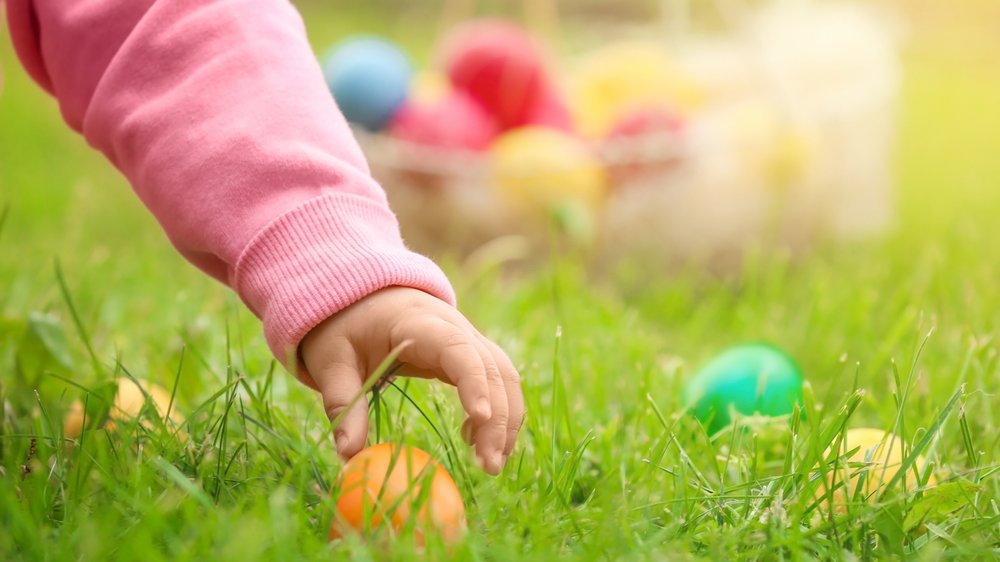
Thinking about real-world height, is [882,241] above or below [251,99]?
below

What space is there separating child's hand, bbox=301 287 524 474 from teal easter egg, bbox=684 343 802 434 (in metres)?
0.39

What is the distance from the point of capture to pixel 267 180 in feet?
2.71

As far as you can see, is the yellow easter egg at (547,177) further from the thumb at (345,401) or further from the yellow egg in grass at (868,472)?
the thumb at (345,401)

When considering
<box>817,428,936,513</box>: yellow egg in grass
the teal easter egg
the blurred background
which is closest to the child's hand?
<box>817,428,936,513</box>: yellow egg in grass

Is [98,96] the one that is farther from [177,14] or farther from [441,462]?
[441,462]

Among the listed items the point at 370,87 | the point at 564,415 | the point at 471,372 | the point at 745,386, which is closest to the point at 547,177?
the point at 370,87

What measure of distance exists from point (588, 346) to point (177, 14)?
0.63m

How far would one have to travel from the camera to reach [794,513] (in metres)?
0.78

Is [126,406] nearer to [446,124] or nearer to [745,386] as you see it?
[745,386]

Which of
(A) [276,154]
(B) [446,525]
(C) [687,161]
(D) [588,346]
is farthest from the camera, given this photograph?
(C) [687,161]

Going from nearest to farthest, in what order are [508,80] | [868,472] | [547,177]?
[868,472] → [547,177] → [508,80]

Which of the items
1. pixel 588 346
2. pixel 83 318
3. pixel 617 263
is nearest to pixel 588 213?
pixel 617 263

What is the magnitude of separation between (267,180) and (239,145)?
39 millimetres

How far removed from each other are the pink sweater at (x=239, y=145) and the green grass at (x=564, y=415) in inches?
4.4
